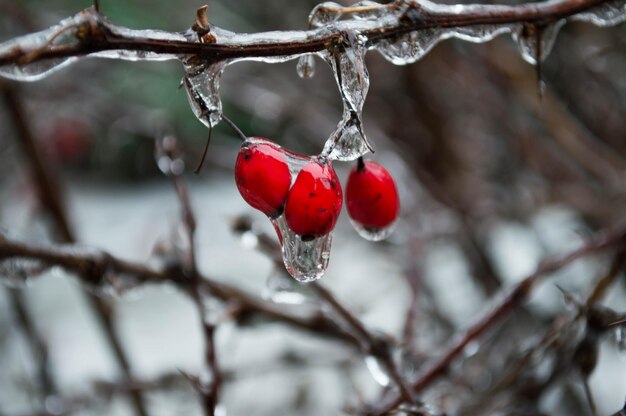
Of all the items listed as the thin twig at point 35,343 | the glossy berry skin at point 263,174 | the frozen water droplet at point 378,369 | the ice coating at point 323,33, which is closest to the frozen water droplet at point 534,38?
the ice coating at point 323,33

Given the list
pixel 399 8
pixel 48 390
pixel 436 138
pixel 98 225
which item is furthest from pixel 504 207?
pixel 98 225

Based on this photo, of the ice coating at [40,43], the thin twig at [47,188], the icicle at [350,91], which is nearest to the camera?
the ice coating at [40,43]

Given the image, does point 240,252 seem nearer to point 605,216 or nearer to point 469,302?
point 469,302

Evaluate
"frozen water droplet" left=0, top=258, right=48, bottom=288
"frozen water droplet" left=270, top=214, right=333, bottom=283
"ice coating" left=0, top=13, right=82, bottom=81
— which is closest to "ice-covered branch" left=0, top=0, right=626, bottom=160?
"ice coating" left=0, top=13, right=82, bottom=81

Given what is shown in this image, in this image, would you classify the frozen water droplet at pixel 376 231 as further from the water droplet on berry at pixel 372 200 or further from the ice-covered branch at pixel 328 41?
the ice-covered branch at pixel 328 41

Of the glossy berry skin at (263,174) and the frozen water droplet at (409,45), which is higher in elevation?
the frozen water droplet at (409,45)

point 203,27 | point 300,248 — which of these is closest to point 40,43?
point 203,27

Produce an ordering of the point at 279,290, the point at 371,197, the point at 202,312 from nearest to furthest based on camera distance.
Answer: the point at 371,197 → the point at 202,312 → the point at 279,290

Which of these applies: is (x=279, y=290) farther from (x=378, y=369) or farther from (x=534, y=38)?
(x=534, y=38)
